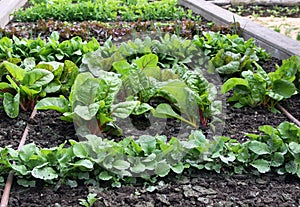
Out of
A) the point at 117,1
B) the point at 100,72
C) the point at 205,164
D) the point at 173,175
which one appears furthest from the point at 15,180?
the point at 117,1

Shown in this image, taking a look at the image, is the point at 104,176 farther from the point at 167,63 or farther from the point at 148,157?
the point at 167,63

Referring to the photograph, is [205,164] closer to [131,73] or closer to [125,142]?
[125,142]

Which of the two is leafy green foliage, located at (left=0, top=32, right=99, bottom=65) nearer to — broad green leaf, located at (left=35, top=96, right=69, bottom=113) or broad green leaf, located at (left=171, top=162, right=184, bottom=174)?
broad green leaf, located at (left=35, top=96, right=69, bottom=113)

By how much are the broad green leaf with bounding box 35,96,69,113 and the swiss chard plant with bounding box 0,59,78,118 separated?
0.67 feet

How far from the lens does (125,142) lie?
101 inches

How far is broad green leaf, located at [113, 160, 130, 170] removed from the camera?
7.75ft

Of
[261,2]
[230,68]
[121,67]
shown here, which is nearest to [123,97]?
[121,67]

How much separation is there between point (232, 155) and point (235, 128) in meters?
0.57

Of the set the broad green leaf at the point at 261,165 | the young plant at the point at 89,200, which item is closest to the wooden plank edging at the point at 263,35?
the broad green leaf at the point at 261,165

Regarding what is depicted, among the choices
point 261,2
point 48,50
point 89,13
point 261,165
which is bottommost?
point 261,2

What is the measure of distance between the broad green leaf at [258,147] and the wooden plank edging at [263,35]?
1.84 metres

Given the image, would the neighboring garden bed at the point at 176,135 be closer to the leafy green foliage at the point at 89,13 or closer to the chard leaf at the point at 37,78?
the chard leaf at the point at 37,78

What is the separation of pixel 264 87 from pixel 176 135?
2.55ft

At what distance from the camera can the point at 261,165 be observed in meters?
2.50
